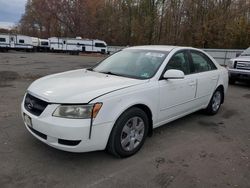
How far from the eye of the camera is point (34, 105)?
10.8 ft

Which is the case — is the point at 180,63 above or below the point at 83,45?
below

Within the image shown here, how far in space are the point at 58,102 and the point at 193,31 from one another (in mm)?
27338

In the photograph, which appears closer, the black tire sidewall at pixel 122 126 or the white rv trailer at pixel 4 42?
the black tire sidewall at pixel 122 126

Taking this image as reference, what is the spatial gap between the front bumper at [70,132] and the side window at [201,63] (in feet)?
8.11

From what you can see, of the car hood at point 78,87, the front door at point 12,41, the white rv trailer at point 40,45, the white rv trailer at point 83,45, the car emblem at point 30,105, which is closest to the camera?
the car hood at point 78,87

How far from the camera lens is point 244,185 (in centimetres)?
294

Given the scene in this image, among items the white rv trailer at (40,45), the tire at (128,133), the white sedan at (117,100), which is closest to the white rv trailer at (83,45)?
the white rv trailer at (40,45)

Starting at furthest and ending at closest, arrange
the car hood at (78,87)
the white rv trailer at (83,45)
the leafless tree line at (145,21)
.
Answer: the white rv trailer at (83,45) < the leafless tree line at (145,21) < the car hood at (78,87)

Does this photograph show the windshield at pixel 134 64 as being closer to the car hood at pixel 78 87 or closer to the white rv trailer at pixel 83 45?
the car hood at pixel 78 87

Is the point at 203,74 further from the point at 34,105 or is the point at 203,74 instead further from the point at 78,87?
the point at 34,105

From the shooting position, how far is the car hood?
3.04 m

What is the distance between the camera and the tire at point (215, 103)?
5476mm

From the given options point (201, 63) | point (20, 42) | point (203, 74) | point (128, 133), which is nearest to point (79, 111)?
point (128, 133)

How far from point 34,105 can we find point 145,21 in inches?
1484
